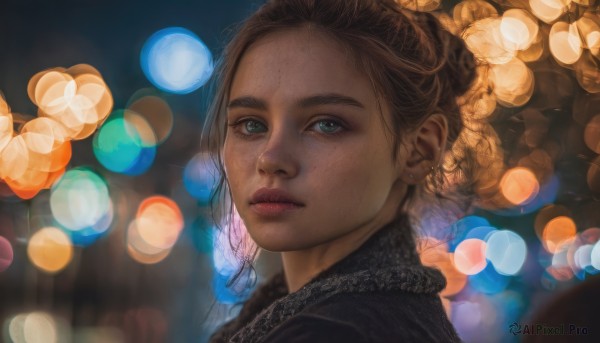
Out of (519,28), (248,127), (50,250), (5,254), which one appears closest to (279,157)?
(248,127)

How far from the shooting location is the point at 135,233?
25.1 ft

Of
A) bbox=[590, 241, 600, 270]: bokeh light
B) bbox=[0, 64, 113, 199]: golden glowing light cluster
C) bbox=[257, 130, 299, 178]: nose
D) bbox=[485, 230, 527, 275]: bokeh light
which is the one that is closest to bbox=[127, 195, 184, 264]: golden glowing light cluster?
bbox=[0, 64, 113, 199]: golden glowing light cluster

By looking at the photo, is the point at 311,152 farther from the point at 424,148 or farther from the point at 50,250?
the point at 50,250

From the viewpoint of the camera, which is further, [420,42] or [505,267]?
[505,267]

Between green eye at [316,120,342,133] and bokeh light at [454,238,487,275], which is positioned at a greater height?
bokeh light at [454,238,487,275]

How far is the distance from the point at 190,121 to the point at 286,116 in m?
5.02

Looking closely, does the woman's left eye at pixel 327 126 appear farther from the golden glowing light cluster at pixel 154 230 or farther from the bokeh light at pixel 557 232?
the golden glowing light cluster at pixel 154 230

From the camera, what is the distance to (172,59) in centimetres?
581

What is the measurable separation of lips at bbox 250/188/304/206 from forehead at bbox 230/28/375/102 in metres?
0.20

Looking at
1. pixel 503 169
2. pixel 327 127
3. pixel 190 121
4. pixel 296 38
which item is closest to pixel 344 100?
pixel 327 127

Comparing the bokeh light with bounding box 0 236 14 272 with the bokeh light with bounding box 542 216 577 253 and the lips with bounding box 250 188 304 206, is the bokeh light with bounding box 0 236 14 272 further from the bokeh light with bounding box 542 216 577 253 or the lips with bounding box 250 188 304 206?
the lips with bounding box 250 188 304 206

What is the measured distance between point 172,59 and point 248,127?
4341mm

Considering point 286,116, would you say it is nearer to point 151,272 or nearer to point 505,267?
point 505,267

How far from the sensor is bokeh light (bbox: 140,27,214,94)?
5.48m
